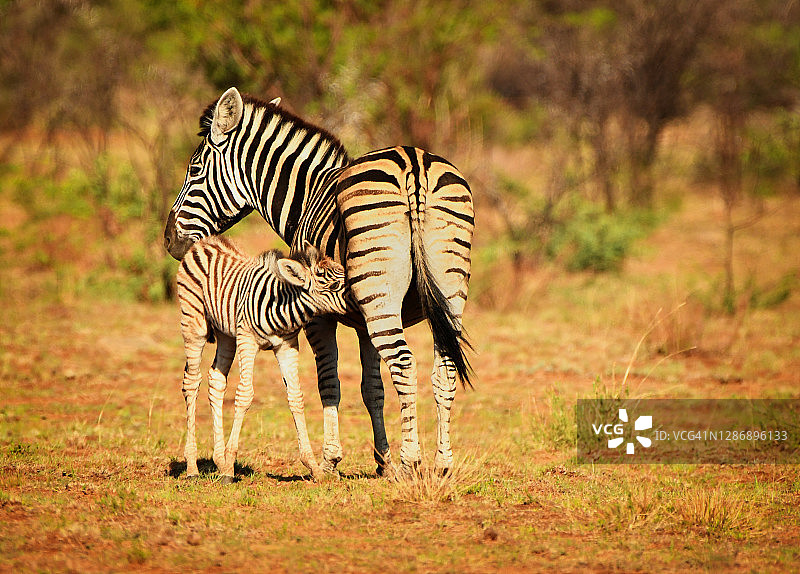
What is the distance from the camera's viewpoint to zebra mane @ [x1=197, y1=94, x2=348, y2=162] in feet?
22.3

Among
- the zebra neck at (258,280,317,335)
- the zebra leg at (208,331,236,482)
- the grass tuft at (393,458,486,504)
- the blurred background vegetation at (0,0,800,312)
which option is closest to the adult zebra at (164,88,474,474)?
the grass tuft at (393,458,486,504)

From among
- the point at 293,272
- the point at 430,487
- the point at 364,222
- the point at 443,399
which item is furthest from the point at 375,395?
the point at 364,222

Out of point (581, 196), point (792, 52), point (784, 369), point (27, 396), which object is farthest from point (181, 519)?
point (792, 52)

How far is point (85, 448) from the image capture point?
7562 millimetres

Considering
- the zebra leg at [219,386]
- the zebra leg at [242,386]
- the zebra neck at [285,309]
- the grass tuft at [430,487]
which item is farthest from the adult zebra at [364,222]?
the zebra leg at [219,386]

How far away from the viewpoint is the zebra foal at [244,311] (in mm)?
6203

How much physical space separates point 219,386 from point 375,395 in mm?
1166

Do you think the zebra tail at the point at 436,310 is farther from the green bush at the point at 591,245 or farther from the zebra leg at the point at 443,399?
the green bush at the point at 591,245

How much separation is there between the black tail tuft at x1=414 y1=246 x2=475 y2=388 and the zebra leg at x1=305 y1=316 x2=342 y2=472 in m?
0.94

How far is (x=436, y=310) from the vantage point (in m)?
6.03

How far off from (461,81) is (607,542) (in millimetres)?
16308

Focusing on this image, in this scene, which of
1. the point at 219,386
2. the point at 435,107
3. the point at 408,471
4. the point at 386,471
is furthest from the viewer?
the point at 435,107

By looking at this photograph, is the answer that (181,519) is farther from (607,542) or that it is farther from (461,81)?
(461,81)

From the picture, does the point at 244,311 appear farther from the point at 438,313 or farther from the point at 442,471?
the point at 442,471
